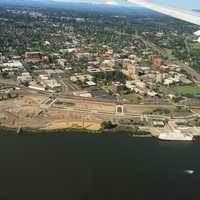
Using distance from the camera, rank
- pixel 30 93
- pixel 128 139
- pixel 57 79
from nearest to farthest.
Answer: pixel 128 139
pixel 30 93
pixel 57 79

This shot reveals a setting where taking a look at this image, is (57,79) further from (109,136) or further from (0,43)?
(0,43)

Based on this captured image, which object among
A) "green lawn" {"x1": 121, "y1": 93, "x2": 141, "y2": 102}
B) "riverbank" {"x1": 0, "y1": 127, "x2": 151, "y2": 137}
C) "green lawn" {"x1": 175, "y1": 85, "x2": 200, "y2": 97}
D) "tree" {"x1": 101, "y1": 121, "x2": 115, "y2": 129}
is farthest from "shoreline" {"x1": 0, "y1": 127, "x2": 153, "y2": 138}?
"green lawn" {"x1": 175, "y1": 85, "x2": 200, "y2": 97}

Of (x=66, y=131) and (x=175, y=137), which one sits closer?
(x=175, y=137)

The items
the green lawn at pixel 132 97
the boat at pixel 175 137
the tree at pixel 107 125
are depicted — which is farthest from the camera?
the green lawn at pixel 132 97

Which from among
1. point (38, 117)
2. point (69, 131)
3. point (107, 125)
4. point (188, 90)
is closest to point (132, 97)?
point (188, 90)

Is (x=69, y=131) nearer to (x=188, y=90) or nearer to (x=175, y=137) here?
(x=175, y=137)

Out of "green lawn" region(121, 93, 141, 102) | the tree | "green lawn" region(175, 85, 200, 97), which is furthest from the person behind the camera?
"green lawn" region(175, 85, 200, 97)

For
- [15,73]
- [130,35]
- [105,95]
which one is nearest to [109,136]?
[105,95]

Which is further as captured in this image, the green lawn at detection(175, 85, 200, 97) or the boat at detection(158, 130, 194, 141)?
the green lawn at detection(175, 85, 200, 97)

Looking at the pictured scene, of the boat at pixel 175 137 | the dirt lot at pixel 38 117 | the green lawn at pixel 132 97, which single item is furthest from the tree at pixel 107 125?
the green lawn at pixel 132 97

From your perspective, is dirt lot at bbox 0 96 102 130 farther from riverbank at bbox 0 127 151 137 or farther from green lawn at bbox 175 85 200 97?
green lawn at bbox 175 85 200 97

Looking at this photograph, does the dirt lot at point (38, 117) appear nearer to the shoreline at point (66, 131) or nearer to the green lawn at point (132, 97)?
the shoreline at point (66, 131)
